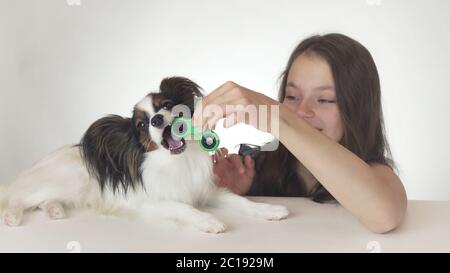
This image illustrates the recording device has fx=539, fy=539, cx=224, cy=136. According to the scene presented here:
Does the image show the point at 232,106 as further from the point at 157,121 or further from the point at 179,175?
the point at 179,175

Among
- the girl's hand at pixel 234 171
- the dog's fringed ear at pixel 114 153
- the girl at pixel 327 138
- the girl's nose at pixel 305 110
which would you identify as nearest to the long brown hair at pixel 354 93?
the girl at pixel 327 138

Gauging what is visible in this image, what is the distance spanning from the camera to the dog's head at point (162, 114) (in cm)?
158

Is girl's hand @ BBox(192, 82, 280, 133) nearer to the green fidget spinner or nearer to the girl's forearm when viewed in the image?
the girl's forearm

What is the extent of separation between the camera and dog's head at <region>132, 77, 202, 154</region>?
1577mm

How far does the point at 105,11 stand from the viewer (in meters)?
3.08

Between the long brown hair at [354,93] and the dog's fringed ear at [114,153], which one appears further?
the long brown hair at [354,93]

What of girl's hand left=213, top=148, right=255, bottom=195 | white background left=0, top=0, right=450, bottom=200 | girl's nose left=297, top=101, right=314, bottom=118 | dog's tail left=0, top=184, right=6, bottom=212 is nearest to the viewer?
dog's tail left=0, top=184, right=6, bottom=212

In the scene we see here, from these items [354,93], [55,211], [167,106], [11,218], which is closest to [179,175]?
[167,106]

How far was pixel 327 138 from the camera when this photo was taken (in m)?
1.45

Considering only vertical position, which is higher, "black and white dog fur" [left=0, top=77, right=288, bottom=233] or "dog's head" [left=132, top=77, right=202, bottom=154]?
"dog's head" [left=132, top=77, right=202, bottom=154]

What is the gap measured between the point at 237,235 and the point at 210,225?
0.08 metres

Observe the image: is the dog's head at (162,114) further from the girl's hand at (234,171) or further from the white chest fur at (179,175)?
the girl's hand at (234,171)

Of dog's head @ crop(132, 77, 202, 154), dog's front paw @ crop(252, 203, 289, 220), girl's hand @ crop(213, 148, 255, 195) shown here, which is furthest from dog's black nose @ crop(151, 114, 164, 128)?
girl's hand @ crop(213, 148, 255, 195)

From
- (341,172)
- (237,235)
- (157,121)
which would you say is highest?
(157,121)
